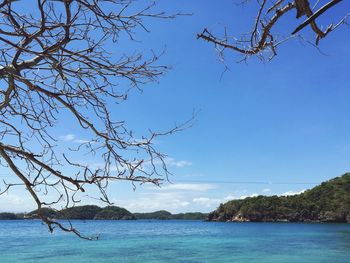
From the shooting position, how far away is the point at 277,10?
7.28 feet

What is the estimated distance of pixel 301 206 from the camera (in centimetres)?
12638

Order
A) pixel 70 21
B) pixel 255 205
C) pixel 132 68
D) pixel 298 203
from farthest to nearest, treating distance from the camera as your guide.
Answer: pixel 255 205
pixel 298 203
pixel 132 68
pixel 70 21

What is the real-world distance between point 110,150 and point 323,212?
119481mm

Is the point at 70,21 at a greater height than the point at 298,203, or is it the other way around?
the point at 298,203

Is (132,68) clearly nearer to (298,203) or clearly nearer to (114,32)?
(114,32)

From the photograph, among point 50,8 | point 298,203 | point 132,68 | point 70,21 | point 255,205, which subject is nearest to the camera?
point 70,21

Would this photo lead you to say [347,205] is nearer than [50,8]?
No

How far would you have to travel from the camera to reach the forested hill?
364 feet

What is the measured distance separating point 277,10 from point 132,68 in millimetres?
842

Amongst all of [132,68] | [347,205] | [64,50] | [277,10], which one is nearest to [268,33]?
[277,10]


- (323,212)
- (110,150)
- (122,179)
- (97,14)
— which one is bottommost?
(122,179)

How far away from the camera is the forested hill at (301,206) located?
111 metres

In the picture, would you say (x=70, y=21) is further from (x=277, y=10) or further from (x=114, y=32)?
(x=277, y=10)

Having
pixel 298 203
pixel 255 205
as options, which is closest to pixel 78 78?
pixel 298 203
